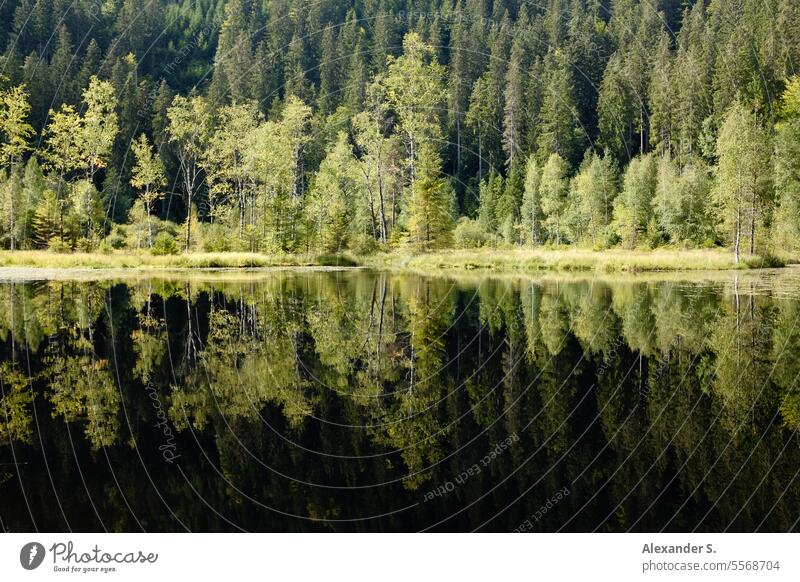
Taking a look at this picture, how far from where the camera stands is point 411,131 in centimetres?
4900

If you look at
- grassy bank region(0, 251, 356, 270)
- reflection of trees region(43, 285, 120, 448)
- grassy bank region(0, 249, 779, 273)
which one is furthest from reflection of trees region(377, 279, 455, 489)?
grassy bank region(0, 251, 356, 270)

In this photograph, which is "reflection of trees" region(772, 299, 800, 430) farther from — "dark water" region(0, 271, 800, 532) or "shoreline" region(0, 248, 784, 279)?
"shoreline" region(0, 248, 784, 279)

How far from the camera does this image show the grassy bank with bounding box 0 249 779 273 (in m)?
38.3

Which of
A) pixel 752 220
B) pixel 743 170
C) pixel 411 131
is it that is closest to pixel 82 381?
pixel 743 170

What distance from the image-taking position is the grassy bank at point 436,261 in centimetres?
3828

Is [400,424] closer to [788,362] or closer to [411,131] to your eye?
[788,362]

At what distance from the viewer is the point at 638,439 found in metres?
7.93

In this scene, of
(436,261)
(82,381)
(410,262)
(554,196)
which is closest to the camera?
(82,381)

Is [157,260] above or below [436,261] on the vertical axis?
above

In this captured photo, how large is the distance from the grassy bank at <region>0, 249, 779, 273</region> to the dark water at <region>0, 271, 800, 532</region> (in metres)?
23.2

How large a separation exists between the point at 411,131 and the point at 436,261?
1258 centimetres

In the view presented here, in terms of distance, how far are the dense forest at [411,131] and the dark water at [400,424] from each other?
2576 cm

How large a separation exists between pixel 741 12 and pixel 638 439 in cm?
7804

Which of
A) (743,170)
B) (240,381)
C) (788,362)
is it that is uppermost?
(743,170)
